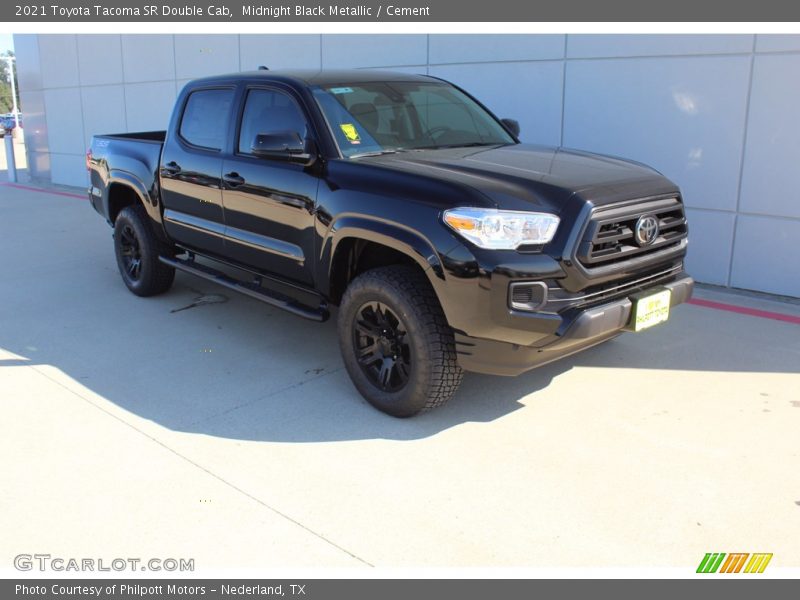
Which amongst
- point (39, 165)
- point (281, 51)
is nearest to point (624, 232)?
point (281, 51)

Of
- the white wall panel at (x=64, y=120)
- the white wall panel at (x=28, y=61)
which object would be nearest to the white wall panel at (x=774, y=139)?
the white wall panel at (x=64, y=120)

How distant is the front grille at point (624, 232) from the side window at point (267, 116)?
6.49 feet

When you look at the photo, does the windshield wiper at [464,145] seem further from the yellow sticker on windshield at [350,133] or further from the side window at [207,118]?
the side window at [207,118]

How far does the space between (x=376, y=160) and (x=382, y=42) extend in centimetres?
521

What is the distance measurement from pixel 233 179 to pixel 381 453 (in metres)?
2.32

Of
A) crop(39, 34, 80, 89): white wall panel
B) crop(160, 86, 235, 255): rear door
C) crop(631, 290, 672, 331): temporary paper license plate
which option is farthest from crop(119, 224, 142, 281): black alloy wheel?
crop(39, 34, 80, 89): white wall panel

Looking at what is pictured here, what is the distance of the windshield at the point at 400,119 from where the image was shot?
4.49 metres

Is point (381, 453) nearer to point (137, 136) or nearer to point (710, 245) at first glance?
point (710, 245)

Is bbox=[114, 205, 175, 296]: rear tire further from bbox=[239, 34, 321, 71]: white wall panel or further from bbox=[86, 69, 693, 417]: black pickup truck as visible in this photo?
bbox=[239, 34, 321, 71]: white wall panel

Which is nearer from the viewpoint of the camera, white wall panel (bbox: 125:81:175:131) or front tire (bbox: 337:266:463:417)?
front tire (bbox: 337:266:463:417)

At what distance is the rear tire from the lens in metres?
6.27

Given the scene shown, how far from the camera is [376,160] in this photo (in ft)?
14.0

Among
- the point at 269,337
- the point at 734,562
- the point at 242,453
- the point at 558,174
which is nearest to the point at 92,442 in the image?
the point at 242,453

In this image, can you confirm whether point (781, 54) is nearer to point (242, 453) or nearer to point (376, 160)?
point (376, 160)
